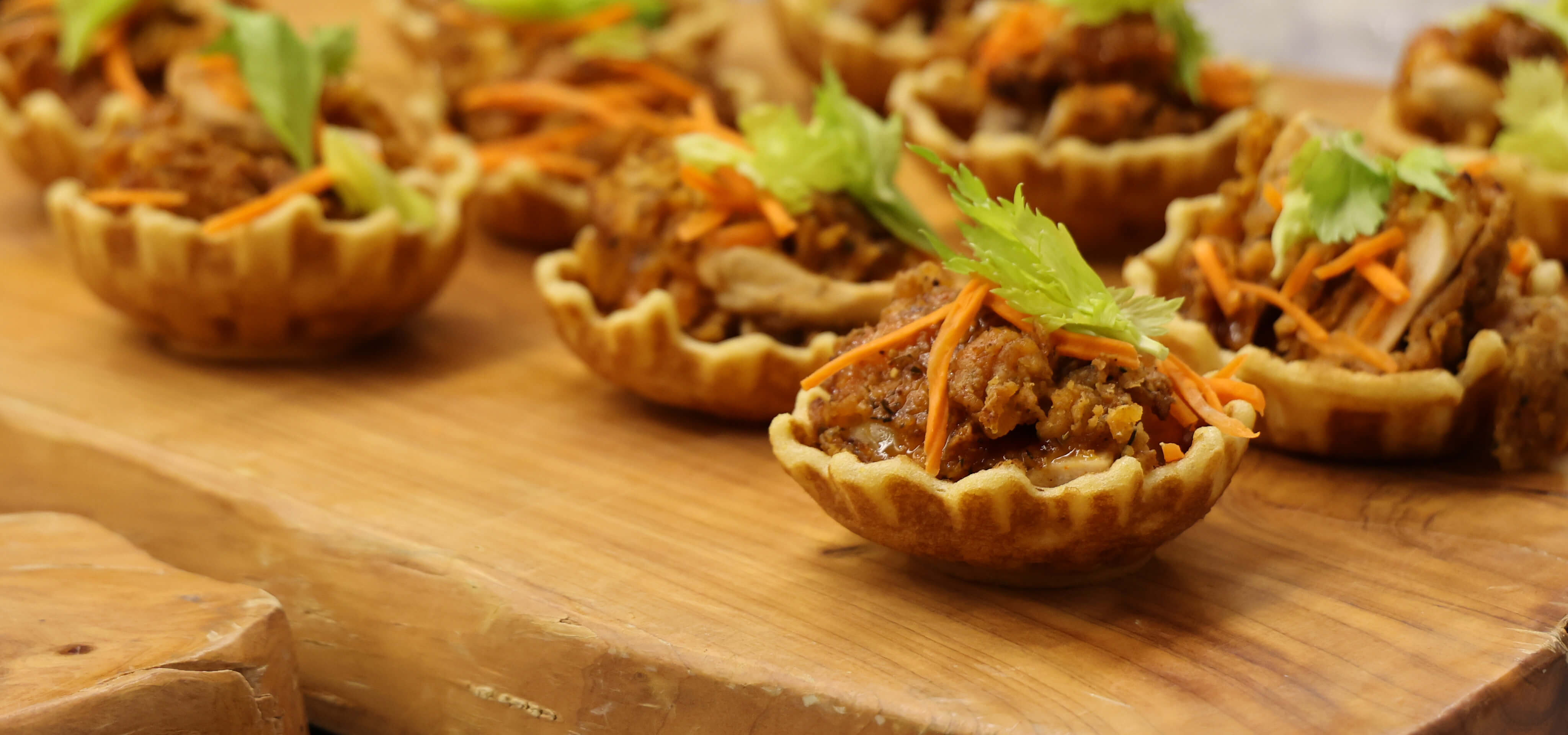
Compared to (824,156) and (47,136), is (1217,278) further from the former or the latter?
(47,136)

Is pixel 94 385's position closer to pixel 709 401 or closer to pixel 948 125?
pixel 709 401

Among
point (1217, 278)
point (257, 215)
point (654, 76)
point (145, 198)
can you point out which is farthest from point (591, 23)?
point (1217, 278)

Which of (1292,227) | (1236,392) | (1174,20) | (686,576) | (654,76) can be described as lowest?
(686,576)

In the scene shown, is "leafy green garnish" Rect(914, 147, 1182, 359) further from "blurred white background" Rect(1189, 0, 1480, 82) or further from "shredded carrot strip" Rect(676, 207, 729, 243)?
"blurred white background" Rect(1189, 0, 1480, 82)

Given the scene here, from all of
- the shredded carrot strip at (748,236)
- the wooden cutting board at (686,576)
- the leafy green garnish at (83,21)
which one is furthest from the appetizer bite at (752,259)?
the leafy green garnish at (83,21)

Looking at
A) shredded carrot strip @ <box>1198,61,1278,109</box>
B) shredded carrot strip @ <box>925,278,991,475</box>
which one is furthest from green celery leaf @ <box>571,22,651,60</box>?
shredded carrot strip @ <box>925,278,991,475</box>

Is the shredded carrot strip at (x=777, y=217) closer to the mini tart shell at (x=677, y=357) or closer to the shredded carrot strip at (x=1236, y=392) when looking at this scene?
the mini tart shell at (x=677, y=357)

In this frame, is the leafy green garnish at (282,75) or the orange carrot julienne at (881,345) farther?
the leafy green garnish at (282,75)
